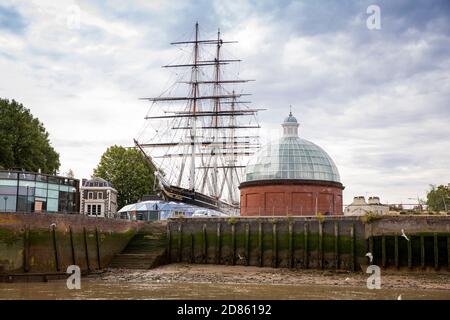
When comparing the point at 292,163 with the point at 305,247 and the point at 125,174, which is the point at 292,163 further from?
the point at 125,174

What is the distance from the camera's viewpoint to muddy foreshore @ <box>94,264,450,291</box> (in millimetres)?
40188

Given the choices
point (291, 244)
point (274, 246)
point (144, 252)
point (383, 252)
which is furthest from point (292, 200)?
point (383, 252)

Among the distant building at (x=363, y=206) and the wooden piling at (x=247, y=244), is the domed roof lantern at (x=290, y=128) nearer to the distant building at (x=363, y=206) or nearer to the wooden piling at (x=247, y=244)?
the distant building at (x=363, y=206)

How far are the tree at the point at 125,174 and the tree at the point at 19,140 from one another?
68.7 feet

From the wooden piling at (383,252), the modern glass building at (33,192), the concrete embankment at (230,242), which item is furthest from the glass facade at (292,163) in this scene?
the modern glass building at (33,192)

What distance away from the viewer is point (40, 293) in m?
33.0

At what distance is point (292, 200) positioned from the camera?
201ft

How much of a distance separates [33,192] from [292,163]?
81.9ft

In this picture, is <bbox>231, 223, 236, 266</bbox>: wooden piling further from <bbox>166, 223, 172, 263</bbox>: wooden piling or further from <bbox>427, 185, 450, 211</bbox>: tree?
<bbox>427, 185, 450, 211</bbox>: tree

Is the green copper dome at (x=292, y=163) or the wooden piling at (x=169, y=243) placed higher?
the green copper dome at (x=292, y=163)

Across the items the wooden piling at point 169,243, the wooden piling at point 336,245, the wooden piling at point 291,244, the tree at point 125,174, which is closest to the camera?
the wooden piling at point 336,245

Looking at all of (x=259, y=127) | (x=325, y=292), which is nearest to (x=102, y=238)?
(x=325, y=292)

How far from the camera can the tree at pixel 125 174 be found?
95500 millimetres

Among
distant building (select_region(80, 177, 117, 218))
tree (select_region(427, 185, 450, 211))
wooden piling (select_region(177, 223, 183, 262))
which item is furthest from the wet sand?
tree (select_region(427, 185, 450, 211))
